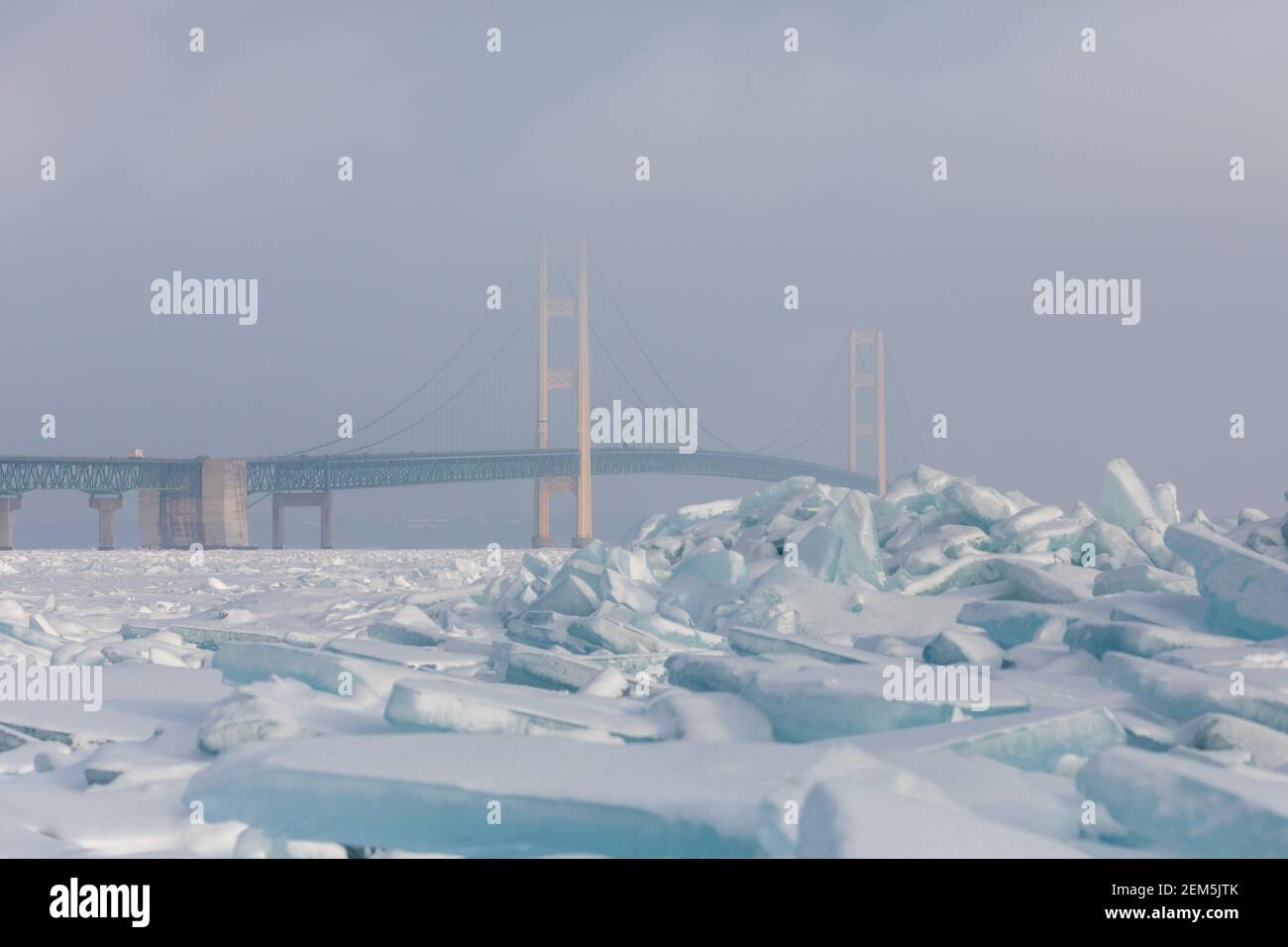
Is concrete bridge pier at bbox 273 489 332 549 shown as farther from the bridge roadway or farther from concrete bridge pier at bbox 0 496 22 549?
concrete bridge pier at bbox 0 496 22 549

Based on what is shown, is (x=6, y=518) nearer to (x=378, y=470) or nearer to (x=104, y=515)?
(x=104, y=515)

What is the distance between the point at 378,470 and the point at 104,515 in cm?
735

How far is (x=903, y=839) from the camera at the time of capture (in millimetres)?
1591

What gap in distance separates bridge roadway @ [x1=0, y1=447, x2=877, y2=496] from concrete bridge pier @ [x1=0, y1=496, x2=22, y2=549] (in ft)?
1.88

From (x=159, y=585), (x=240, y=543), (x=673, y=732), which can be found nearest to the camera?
(x=673, y=732)

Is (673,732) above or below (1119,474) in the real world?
below

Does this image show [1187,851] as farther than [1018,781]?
No

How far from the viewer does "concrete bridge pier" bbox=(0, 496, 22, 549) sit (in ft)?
97.1

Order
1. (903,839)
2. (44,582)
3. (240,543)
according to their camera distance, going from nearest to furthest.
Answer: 1. (903,839)
2. (44,582)
3. (240,543)

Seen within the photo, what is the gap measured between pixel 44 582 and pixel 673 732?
8.72 meters

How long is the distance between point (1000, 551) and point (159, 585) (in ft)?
20.7

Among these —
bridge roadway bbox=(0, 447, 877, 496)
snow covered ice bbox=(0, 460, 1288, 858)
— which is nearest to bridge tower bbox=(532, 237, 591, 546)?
bridge roadway bbox=(0, 447, 877, 496)
